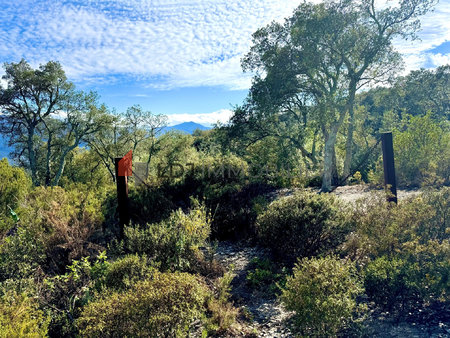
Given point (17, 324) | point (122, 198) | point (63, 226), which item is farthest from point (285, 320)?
point (63, 226)

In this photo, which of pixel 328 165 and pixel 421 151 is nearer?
pixel 421 151

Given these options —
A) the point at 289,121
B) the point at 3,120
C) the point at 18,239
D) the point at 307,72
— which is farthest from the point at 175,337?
the point at 3,120

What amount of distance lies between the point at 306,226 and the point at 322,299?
1968 millimetres

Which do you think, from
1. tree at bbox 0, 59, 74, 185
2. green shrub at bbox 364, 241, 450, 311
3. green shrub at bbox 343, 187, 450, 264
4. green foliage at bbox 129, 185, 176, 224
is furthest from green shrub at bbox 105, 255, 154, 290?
tree at bbox 0, 59, 74, 185

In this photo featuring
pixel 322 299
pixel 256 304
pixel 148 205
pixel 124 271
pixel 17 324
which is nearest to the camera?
pixel 17 324

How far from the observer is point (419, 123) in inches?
386

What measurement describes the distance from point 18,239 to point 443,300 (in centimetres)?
596

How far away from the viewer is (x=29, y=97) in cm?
1964

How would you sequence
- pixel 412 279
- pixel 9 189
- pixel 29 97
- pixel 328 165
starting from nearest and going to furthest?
1. pixel 412 279
2. pixel 9 189
3. pixel 328 165
4. pixel 29 97

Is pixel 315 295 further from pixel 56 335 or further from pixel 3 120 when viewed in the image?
pixel 3 120

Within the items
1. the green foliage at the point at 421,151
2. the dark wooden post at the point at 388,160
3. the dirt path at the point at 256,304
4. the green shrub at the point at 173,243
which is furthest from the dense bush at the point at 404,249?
the green foliage at the point at 421,151

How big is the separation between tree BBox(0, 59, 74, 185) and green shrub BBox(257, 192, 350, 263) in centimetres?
1941

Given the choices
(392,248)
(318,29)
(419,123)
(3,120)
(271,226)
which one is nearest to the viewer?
(392,248)

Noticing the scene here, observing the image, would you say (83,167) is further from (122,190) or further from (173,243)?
(173,243)
